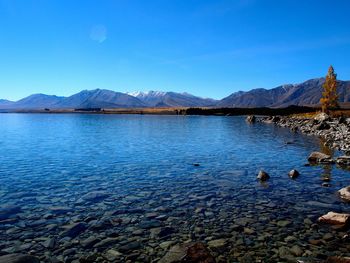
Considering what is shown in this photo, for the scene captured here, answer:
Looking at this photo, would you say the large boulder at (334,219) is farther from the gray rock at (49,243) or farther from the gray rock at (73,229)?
the gray rock at (49,243)

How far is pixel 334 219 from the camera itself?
13883 mm

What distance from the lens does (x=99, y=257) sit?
10.9 metres

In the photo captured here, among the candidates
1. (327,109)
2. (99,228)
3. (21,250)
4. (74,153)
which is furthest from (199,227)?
(327,109)

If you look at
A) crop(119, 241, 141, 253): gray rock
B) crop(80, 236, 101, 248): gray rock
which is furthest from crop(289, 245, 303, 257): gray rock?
crop(80, 236, 101, 248): gray rock

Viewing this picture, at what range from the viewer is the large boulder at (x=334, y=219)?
13.6 meters

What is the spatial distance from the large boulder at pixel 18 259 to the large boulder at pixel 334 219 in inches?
455

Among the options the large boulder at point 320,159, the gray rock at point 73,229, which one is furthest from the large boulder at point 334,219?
the large boulder at point 320,159

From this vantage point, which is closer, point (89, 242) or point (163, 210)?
point (89, 242)

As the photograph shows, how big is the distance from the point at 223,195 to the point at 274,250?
688cm

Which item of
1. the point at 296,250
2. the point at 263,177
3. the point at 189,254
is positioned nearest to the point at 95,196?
the point at 189,254

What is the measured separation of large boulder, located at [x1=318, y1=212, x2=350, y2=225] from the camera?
536 inches

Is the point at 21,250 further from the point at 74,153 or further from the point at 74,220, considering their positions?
the point at 74,153

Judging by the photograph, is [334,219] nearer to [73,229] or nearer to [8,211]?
[73,229]

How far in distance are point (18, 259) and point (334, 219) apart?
12.3m
